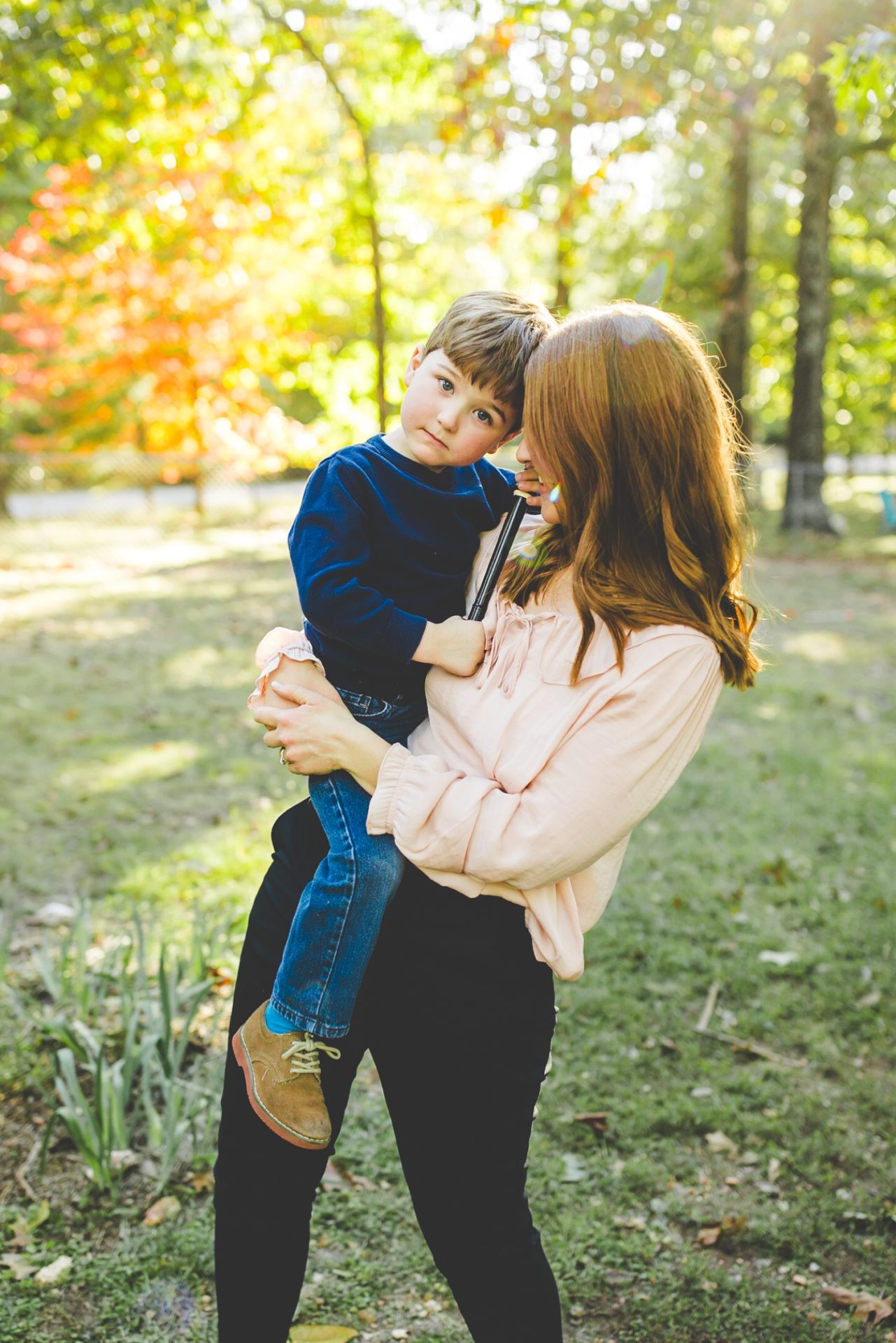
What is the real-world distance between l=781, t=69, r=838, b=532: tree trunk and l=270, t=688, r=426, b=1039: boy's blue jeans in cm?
1211

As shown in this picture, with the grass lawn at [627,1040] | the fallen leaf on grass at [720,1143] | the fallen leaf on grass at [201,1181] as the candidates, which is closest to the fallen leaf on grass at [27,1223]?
the grass lawn at [627,1040]

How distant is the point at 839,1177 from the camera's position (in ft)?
9.39

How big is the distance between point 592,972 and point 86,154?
5.30 meters

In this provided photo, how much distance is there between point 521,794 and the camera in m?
1.51

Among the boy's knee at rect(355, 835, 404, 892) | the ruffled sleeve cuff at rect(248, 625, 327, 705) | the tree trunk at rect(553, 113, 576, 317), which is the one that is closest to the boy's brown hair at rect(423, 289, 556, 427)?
the ruffled sleeve cuff at rect(248, 625, 327, 705)

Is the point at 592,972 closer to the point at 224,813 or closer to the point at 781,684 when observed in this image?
the point at 224,813

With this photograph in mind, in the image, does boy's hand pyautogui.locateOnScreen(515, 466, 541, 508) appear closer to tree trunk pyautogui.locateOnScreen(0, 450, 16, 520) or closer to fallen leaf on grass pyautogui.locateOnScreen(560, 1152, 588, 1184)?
fallen leaf on grass pyautogui.locateOnScreen(560, 1152, 588, 1184)

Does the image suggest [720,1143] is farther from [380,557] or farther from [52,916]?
[52,916]

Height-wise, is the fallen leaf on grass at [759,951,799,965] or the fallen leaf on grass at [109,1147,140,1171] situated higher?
the fallen leaf on grass at [109,1147,140,1171]

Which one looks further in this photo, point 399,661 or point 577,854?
point 399,661

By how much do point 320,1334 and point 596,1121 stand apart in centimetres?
102

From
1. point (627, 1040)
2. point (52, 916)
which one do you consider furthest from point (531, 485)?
point (52, 916)

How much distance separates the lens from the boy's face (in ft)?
5.85

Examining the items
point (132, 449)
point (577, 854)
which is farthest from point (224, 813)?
point (132, 449)
